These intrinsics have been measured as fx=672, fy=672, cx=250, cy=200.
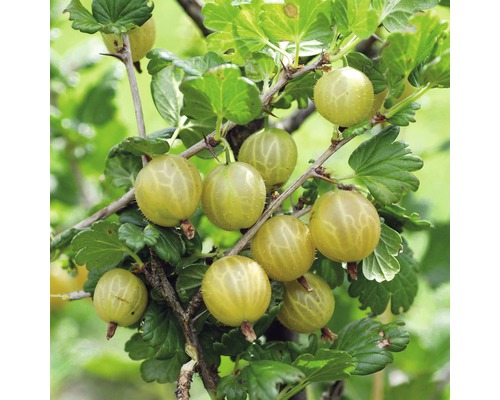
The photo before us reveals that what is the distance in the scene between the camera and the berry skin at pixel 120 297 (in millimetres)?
680

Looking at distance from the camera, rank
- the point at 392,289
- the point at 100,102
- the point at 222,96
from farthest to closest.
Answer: the point at 100,102 → the point at 392,289 → the point at 222,96

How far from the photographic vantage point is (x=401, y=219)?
2.61 ft

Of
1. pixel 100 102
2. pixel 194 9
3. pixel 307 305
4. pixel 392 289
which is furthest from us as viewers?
pixel 100 102

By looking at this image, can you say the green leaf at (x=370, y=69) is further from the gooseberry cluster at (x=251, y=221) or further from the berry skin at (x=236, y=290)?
the berry skin at (x=236, y=290)

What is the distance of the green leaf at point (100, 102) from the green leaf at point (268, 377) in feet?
2.83

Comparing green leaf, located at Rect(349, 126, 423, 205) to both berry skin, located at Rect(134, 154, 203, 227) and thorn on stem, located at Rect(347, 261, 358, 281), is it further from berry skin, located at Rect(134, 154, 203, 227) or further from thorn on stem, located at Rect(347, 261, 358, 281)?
berry skin, located at Rect(134, 154, 203, 227)

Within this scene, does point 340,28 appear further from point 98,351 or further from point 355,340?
point 98,351

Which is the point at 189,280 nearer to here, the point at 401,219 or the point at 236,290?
the point at 236,290

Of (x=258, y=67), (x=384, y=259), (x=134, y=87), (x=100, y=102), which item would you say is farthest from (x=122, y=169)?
(x=100, y=102)

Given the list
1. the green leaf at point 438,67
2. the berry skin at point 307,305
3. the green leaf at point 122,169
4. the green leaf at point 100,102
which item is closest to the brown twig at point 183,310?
the berry skin at point 307,305

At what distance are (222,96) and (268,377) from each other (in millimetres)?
262

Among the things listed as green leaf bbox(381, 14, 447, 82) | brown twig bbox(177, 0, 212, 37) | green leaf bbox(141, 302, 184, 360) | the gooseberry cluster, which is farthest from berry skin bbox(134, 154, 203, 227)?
brown twig bbox(177, 0, 212, 37)

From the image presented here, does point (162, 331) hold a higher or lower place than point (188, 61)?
lower

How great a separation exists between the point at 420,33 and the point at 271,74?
17 centimetres
